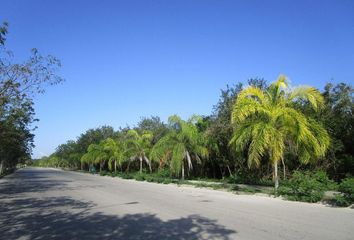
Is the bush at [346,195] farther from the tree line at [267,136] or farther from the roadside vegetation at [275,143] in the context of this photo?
the tree line at [267,136]

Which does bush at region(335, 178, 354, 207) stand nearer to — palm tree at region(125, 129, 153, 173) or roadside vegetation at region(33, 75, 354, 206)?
roadside vegetation at region(33, 75, 354, 206)

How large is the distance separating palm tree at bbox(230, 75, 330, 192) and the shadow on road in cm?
835

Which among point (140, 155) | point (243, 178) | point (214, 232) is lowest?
point (214, 232)

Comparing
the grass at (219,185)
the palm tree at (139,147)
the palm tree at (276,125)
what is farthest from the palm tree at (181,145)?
the palm tree at (276,125)

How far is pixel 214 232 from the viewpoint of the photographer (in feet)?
31.5

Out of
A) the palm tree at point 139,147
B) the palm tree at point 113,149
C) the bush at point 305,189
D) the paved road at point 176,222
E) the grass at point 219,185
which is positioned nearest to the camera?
the paved road at point 176,222

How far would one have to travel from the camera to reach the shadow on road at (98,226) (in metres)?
9.48

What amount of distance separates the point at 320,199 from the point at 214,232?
857 cm

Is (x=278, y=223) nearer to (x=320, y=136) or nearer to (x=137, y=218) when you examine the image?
(x=137, y=218)

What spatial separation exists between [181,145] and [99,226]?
934 inches

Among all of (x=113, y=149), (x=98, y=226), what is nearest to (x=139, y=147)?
(x=113, y=149)

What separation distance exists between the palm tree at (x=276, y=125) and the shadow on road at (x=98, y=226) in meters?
8.35

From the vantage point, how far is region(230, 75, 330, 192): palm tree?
19688 mm

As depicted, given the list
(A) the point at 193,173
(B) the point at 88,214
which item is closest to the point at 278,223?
(B) the point at 88,214
